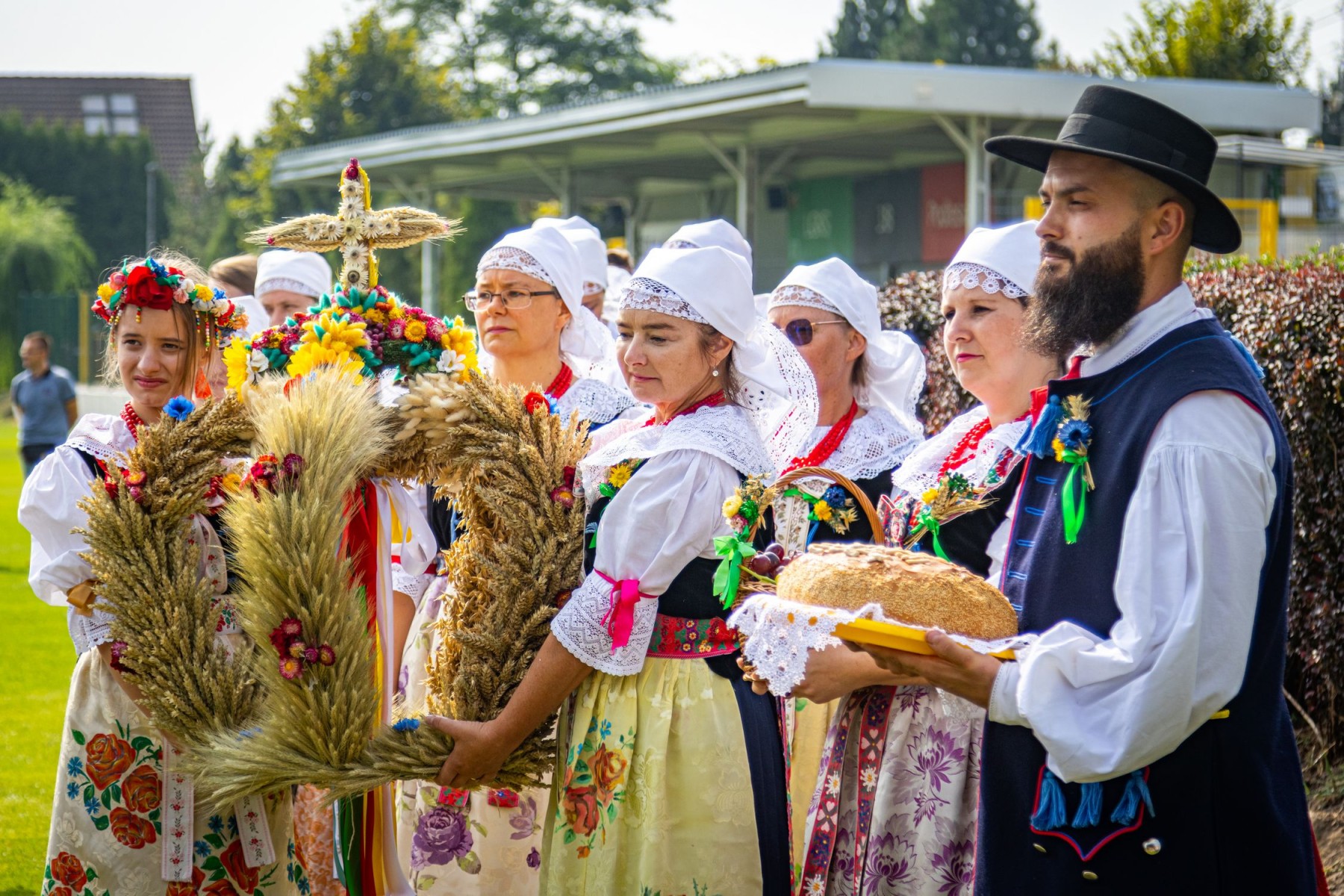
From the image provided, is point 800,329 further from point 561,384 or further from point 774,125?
point 774,125

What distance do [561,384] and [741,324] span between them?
1.56 meters

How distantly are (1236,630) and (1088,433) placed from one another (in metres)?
0.44

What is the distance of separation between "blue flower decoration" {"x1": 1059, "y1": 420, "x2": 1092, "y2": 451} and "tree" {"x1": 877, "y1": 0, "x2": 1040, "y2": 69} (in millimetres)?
59104

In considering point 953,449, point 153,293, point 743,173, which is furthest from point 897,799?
point 743,173

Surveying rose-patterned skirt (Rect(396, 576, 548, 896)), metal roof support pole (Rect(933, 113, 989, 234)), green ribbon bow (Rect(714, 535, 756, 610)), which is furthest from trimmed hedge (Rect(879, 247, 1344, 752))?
metal roof support pole (Rect(933, 113, 989, 234))

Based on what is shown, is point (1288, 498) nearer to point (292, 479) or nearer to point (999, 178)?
point (292, 479)

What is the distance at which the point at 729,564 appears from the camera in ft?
8.71

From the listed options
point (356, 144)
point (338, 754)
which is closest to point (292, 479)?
point (338, 754)

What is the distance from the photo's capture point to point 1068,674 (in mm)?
2186

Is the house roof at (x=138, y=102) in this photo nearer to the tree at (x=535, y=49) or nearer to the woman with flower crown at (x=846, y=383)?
the tree at (x=535, y=49)

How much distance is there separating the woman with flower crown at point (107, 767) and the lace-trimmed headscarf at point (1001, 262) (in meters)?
2.15

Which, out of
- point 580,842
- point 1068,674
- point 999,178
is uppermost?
point 999,178

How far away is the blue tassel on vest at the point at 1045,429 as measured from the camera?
2467mm

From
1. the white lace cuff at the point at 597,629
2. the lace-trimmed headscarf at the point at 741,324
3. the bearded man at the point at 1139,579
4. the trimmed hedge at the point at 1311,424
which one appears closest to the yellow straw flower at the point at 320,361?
the lace-trimmed headscarf at the point at 741,324
